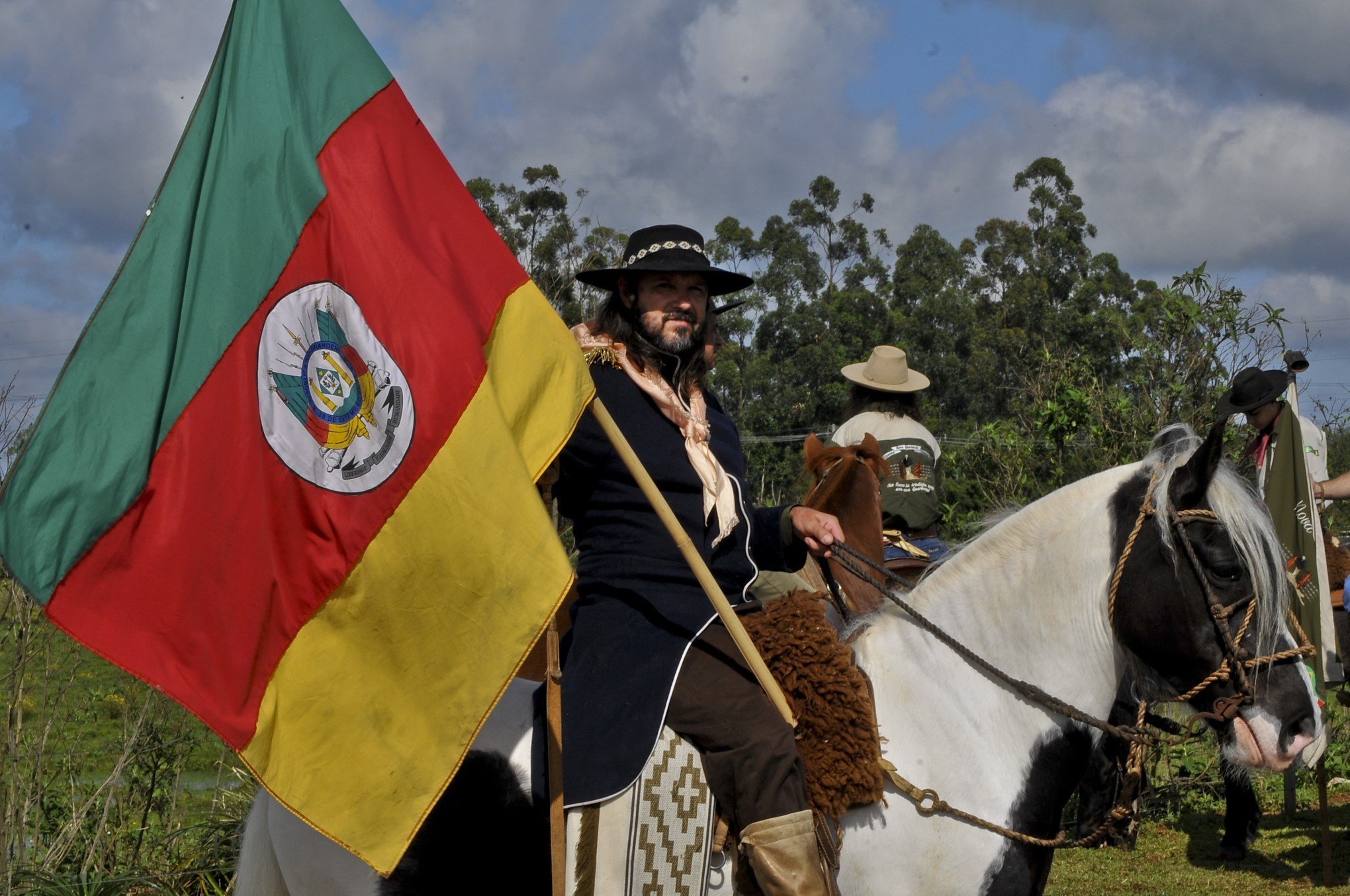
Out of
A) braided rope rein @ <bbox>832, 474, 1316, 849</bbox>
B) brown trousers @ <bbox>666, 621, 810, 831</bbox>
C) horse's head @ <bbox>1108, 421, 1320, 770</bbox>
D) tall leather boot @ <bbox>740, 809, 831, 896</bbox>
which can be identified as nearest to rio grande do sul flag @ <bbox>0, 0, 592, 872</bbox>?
brown trousers @ <bbox>666, 621, 810, 831</bbox>

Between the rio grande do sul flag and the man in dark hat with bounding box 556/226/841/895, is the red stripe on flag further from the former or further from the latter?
the man in dark hat with bounding box 556/226/841/895

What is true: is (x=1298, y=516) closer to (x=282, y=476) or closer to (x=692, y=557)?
(x=692, y=557)

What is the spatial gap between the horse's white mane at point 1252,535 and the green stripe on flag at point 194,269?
7.85 feet

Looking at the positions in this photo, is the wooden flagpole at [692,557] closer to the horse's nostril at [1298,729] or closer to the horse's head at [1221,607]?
the horse's head at [1221,607]

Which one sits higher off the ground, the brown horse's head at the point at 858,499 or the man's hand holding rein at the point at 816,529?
the brown horse's head at the point at 858,499

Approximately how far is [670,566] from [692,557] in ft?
0.83

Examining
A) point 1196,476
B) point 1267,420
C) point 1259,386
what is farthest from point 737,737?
point 1267,420

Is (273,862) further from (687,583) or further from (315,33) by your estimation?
(315,33)

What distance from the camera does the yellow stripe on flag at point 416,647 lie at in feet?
8.36

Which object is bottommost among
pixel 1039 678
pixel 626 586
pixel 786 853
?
pixel 786 853

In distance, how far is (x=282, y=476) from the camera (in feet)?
8.64

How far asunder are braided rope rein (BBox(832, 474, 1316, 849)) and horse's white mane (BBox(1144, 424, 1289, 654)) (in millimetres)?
25

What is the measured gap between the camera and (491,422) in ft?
9.16

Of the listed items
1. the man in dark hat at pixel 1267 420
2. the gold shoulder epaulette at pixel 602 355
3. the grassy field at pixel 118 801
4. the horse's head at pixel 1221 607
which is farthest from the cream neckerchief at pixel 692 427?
the man in dark hat at pixel 1267 420
